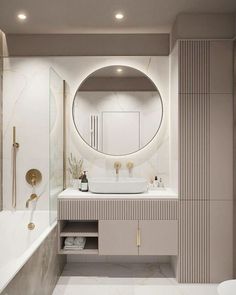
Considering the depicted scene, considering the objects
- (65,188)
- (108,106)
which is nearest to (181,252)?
(65,188)

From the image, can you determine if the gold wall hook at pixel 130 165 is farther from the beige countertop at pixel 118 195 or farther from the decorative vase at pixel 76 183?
the decorative vase at pixel 76 183

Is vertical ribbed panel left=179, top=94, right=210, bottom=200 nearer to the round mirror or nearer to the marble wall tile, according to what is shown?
the round mirror

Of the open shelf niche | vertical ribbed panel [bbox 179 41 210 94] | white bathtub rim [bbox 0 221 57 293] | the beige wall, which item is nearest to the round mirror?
the beige wall

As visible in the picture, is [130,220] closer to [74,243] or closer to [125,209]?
[125,209]

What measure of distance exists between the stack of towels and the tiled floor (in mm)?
322

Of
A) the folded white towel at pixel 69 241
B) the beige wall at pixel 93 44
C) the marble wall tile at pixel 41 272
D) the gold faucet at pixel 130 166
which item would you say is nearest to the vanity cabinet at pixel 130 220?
the folded white towel at pixel 69 241

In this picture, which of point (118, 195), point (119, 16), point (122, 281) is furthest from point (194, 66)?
point (122, 281)

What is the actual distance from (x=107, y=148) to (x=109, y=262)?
128 centimetres

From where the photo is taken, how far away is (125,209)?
2980mm

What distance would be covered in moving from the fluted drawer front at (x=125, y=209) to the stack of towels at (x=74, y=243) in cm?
27

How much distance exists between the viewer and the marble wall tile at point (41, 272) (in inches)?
72.1

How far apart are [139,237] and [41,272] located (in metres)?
1.01

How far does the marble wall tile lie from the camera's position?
1832 millimetres

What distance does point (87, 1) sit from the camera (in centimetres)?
271
